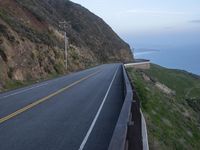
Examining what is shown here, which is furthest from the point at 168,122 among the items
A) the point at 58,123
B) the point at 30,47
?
the point at 30,47

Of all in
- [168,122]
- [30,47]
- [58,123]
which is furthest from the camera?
[30,47]

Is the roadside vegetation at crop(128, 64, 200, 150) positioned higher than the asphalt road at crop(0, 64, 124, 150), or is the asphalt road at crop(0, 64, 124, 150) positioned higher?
the asphalt road at crop(0, 64, 124, 150)

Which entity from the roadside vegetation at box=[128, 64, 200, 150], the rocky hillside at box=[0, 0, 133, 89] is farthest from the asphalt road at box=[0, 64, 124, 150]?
the rocky hillside at box=[0, 0, 133, 89]

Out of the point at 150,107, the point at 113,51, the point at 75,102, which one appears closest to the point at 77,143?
the point at 75,102

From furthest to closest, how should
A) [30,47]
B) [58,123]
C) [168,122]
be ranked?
[30,47]
[168,122]
[58,123]

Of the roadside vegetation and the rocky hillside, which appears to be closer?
the roadside vegetation

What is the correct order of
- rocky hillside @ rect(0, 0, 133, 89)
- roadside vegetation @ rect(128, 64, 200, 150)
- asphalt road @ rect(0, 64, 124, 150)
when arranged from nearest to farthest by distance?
asphalt road @ rect(0, 64, 124, 150) → roadside vegetation @ rect(128, 64, 200, 150) → rocky hillside @ rect(0, 0, 133, 89)

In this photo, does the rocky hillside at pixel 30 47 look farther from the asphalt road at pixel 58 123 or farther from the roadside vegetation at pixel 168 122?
the asphalt road at pixel 58 123

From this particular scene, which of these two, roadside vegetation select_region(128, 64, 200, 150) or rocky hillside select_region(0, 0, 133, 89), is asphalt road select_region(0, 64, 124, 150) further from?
rocky hillside select_region(0, 0, 133, 89)

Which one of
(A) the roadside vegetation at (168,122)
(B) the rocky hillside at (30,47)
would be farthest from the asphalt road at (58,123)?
(B) the rocky hillside at (30,47)

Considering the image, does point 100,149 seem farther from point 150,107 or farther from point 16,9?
point 16,9

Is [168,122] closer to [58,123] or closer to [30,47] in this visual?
[58,123]

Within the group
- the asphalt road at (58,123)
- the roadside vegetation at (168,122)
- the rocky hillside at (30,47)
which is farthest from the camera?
the rocky hillside at (30,47)

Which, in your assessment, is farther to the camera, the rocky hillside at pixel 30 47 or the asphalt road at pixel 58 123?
the rocky hillside at pixel 30 47
